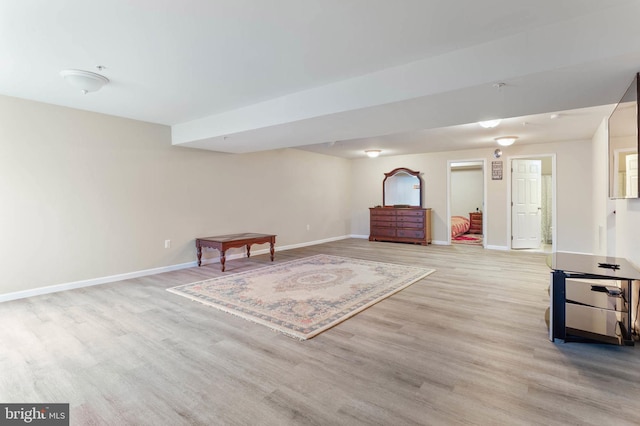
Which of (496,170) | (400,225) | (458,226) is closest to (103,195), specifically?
(400,225)

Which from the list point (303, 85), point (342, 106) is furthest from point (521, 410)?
point (303, 85)

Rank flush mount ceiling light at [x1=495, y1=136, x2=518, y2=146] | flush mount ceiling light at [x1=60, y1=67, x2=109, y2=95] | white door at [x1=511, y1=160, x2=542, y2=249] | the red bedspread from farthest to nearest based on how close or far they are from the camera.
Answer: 1. the red bedspread
2. white door at [x1=511, y1=160, x2=542, y2=249]
3. flush mount ceiling light at [x1=495, y1=136, x2=518, y2=146]
4. flush mount ceiling light at [x1=60, y1=67, x2=109, y2=95]

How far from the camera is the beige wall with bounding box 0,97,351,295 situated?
365 cm

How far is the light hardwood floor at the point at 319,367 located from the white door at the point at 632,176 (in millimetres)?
1232

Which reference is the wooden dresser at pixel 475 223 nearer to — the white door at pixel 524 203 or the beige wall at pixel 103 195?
the white door at pixel 524 203

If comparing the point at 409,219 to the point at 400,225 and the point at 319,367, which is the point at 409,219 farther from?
the point at 319,367

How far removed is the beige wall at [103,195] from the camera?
365 cm

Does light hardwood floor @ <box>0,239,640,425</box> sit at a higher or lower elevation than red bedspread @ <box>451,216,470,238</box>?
lower

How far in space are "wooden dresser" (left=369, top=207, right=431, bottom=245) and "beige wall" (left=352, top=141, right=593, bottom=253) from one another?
1.52ft

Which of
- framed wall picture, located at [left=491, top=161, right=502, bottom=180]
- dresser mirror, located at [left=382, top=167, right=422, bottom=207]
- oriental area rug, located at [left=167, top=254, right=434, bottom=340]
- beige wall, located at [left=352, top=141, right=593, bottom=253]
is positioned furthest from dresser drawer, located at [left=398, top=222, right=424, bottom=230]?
oriental area rug, located at [left=167, top=254, right=434, bottom=340]

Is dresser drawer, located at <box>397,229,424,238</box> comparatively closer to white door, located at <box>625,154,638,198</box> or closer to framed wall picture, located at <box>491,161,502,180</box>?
framed wall picture, located at <box>491,161,502,180</box>

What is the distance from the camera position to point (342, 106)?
10.6ft

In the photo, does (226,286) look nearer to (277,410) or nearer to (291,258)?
(291,258)

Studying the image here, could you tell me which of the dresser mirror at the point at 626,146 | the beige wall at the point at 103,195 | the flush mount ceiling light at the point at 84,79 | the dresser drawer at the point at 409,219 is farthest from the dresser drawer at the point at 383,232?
the flush mount ceiling light at the point at 84,79
